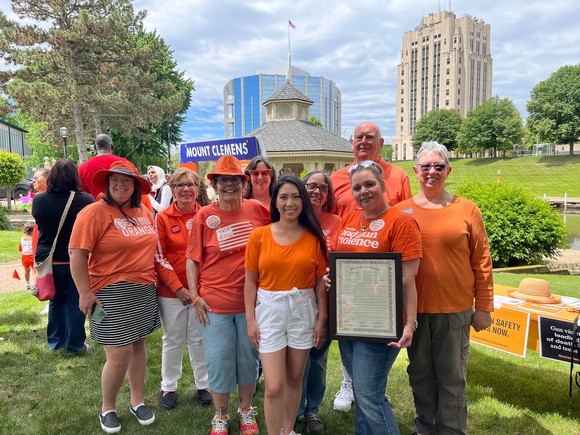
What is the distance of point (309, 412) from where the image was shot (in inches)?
137

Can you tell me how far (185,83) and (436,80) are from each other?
338 feet

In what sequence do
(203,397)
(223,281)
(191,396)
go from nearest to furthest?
(223,281)
(203,397)
(191,396)

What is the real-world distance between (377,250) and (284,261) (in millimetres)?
631

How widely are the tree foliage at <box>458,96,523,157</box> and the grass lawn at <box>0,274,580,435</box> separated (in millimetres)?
75256

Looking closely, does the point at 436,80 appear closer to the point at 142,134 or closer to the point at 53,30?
the point at 142,134

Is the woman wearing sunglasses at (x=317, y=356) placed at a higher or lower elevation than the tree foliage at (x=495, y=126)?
lower

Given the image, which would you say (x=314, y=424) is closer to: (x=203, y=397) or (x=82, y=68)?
(x=203, y=397)

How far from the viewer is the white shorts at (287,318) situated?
274cm

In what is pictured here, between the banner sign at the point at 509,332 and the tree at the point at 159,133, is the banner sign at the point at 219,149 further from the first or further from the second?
the tree at the point at 159,133

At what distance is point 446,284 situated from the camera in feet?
9.25

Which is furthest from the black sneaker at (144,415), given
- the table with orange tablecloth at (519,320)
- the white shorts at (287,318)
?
the table with orange tablecloth at (519,320)

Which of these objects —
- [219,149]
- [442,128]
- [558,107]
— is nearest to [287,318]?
[219,149]

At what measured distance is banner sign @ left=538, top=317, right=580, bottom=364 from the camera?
11.3ft

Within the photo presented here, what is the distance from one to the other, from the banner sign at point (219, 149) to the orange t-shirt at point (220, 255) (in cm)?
457
